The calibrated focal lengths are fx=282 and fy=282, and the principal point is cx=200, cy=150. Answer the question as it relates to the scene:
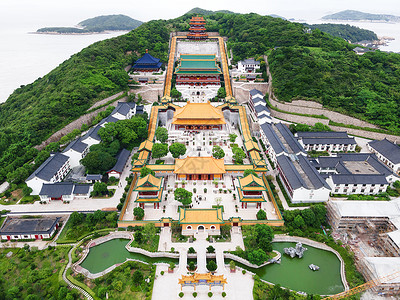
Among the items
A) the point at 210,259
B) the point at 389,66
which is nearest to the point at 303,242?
the point at 210,259

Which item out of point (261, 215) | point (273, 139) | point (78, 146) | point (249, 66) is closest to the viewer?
point (261, 215)

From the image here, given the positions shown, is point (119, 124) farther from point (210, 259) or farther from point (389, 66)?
point (389, 66)

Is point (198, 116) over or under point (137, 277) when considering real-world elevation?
over

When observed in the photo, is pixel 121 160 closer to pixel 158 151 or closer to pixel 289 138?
pixel 158 151

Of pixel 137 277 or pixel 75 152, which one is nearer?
pixel 137 277

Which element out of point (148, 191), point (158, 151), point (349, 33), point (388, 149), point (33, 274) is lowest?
point (33, 274)

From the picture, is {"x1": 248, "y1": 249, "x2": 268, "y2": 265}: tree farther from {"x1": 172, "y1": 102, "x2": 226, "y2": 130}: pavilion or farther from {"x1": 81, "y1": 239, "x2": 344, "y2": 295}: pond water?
{"x1": 172, "y1": 102, "x2": 226, "y2": 130}: pavilion

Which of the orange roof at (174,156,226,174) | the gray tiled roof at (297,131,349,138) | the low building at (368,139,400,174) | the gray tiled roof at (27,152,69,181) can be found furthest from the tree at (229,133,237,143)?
the gray tiled roof at (27,152,69,181)

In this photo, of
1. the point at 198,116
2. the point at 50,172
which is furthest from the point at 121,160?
the point at 198,116
